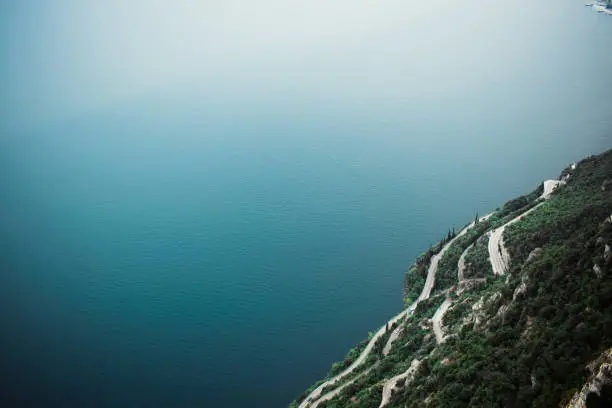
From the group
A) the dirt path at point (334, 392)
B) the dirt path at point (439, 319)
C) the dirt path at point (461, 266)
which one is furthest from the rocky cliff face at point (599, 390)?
the dirt path at point (461, 266)

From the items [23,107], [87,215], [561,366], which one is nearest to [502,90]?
[87,215]

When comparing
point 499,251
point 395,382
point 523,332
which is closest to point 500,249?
point 499,251

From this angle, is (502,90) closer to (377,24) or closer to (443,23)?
(443,23)

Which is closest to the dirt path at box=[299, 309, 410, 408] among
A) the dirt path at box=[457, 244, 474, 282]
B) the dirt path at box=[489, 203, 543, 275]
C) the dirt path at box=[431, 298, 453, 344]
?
the dirt path at box=[457, 244, 474, 282]

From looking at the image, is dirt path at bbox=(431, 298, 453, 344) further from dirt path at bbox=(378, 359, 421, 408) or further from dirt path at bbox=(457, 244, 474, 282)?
dirt path at bbox=(457, 244, 474, 282)

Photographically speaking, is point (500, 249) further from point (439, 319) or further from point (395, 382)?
point (395, 382)

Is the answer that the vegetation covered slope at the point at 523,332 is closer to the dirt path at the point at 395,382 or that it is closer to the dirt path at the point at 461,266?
the dirt path at the point at 395,382

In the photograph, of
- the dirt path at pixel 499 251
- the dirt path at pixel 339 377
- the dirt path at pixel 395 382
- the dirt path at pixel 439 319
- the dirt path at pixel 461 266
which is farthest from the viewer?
the dirt path at pixel 461 266

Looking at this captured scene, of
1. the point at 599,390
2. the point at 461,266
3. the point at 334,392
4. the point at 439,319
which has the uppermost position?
the point at 461,266
